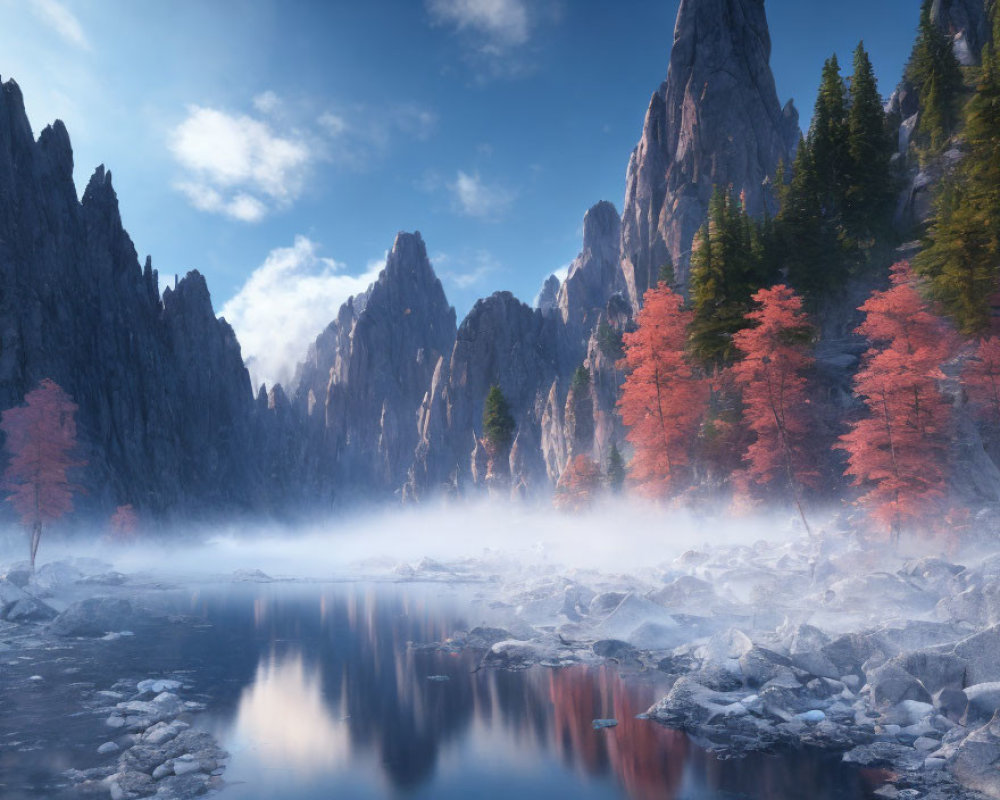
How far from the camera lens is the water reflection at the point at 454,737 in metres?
10.7

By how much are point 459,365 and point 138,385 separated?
5952 cm

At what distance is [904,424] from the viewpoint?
24.6 m

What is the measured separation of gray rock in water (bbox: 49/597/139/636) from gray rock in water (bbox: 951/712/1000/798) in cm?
2986

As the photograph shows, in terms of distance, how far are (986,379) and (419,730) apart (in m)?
26.9

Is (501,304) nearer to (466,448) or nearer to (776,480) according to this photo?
(466,448)

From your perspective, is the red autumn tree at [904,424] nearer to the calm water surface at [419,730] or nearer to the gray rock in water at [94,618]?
the calm water surface at [419,730]

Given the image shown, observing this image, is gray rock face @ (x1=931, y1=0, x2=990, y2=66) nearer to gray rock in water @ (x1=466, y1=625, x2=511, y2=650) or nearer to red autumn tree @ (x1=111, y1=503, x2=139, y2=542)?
gray rock in water @ (x1=466, y1=625, x2=511, y2=650)

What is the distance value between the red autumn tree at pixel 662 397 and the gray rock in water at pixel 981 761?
2422 cm

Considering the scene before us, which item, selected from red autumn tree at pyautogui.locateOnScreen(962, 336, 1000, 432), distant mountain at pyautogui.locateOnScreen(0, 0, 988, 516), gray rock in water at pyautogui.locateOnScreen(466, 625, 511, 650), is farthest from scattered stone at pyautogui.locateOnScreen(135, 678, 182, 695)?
distant mountain at pyautogui.locateOnScreen(0, 0, 988, 516)

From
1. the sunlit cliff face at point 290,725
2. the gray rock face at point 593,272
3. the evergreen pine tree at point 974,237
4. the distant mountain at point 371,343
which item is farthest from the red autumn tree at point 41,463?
the gray rock face at point 593,272

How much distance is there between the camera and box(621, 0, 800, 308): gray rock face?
77.2 meters

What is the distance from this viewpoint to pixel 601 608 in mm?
24328

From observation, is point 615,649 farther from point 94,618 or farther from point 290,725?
point 94,618

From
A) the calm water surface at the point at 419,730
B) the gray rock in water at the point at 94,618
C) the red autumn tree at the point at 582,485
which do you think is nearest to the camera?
the calm water surface at the point at 419,730
